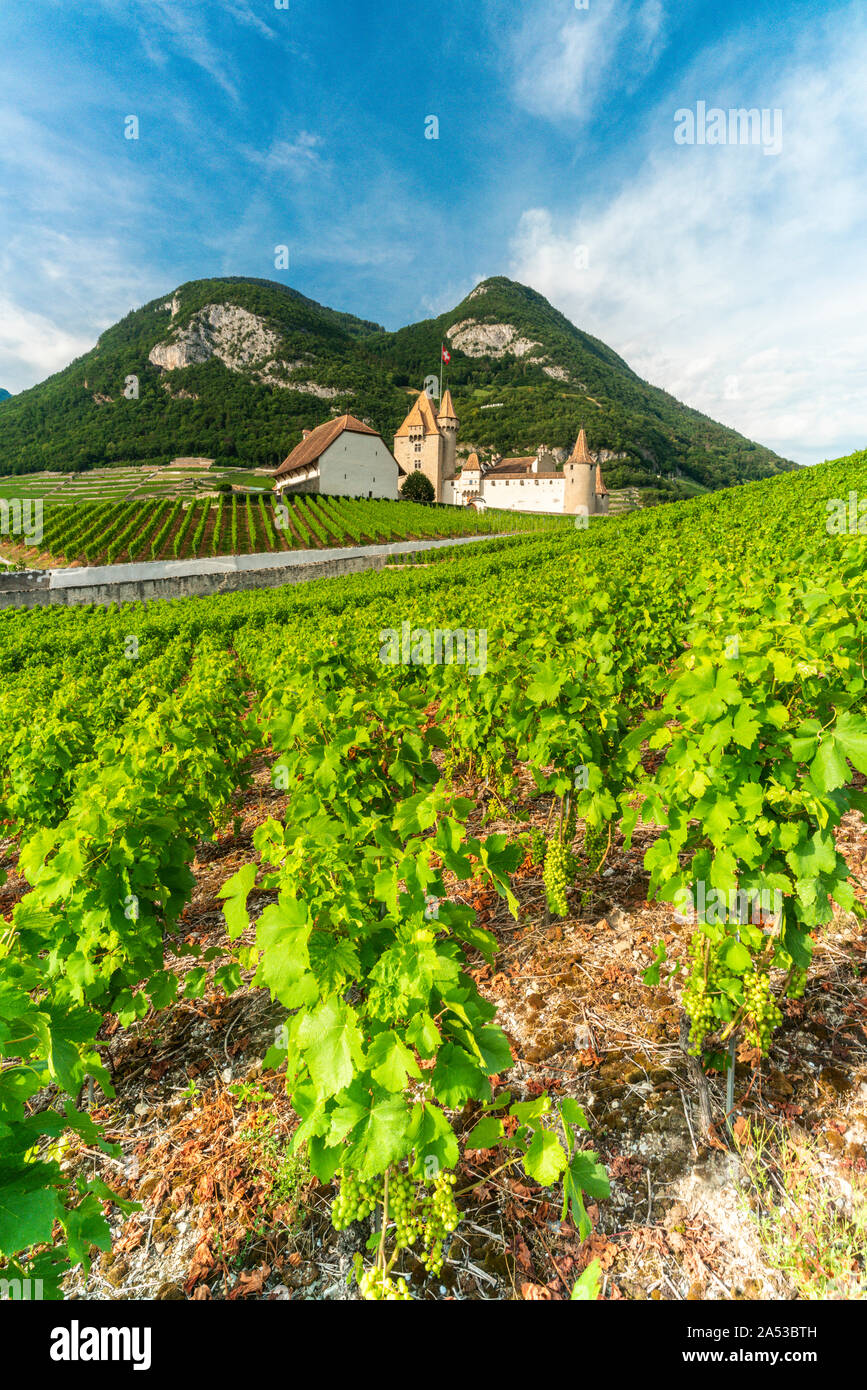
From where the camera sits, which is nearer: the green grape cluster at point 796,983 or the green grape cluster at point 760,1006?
the green grape cluster at point 760,1006

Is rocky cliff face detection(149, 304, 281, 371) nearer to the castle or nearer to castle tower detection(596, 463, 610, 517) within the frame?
the castle

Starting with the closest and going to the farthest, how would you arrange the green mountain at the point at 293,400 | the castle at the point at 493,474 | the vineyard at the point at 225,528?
the vineyard at the point at 225,528, the castle at the point at 493,474, the green mountain at the point at 293,400

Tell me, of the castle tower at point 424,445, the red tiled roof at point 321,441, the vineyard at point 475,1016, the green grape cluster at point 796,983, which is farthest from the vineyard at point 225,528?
the green grape cluster at point 796,983

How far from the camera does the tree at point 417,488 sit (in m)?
87.8

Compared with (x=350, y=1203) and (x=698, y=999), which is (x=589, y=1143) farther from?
(x=350, y=1203)

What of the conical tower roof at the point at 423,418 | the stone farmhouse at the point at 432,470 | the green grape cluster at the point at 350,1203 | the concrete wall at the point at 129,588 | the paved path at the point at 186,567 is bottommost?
the green grape cluster at the point at 350,1203

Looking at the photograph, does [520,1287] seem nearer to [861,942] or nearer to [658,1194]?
[658,1194]

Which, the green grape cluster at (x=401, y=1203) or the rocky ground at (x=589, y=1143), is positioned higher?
the green grape cluster at (x=401, y=1203)

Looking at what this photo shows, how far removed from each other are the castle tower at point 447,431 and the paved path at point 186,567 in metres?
52.2

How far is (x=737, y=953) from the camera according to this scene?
2584 mm

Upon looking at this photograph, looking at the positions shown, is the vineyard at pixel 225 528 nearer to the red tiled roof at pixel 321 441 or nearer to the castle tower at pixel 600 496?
the red tiled roof at pixel 321 441

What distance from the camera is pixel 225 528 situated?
55875 mm

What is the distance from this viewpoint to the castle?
93250 mm
